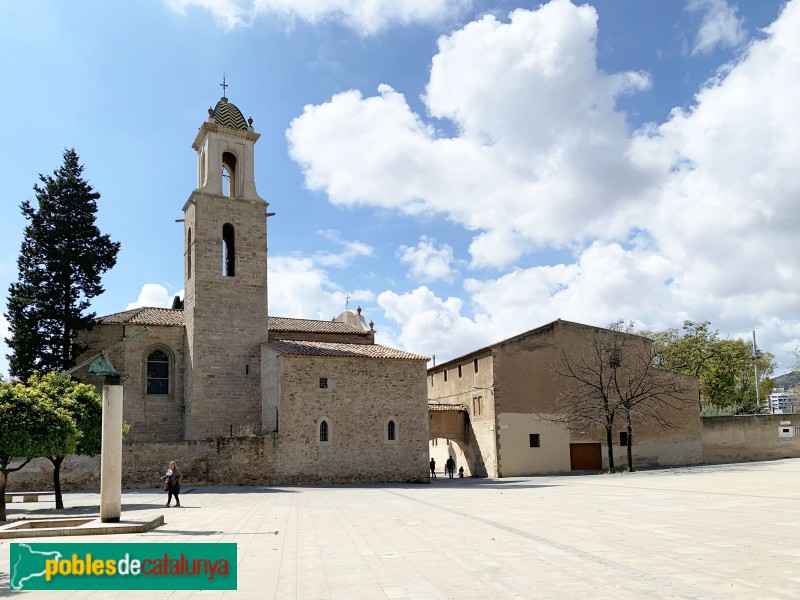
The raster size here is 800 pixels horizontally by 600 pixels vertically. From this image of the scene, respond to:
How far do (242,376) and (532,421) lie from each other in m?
15.8

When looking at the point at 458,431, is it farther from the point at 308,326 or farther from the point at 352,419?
the point at 308,326

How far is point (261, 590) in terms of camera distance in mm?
8227

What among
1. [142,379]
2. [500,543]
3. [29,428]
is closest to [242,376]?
[142,379]

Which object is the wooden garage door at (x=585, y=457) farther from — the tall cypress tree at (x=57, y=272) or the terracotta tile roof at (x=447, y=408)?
the tall cypress tree at (x=57, y=272)

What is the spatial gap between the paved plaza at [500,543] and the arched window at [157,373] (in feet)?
40.5

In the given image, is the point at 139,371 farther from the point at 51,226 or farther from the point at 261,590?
the point at 261,590

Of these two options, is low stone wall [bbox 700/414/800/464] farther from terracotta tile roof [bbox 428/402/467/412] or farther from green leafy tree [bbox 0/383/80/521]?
green leafy tree [bbox 0/383/80/521]

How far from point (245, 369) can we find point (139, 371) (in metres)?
5.23

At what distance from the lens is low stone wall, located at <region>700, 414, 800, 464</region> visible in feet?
136

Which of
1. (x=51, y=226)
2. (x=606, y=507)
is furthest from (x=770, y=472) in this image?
(x=51, y=226)

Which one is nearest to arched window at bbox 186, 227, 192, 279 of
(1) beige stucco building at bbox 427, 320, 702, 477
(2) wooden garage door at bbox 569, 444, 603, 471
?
(1) beige stucco building at bbox 427, 320, 702, 477

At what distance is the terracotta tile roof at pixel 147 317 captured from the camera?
113 ft

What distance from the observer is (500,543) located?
1168 centimetres

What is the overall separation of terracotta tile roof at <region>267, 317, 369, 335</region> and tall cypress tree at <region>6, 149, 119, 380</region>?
9.87 meters
